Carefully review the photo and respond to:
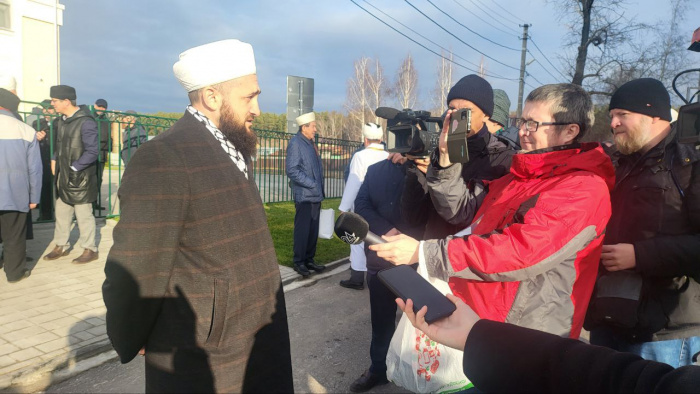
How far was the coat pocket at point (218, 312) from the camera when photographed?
1.79 m

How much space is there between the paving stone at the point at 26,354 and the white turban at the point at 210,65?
2.86 metres

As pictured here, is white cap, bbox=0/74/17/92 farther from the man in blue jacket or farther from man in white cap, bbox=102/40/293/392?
man in white cap, bbox=102/40/293/392

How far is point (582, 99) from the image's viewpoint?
2061 millimetres

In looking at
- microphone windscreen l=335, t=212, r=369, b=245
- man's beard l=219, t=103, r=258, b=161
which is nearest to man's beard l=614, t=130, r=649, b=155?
microphone windscreen l=335, t=212, r=369, b=245

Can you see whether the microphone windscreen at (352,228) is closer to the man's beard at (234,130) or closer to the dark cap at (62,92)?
the man's beard at (234,130)

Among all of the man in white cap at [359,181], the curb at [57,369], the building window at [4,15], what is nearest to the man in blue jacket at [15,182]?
the curb at [57,369]

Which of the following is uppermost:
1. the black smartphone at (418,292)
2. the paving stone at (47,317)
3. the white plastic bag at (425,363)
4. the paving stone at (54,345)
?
the black smartphone at (418,292)

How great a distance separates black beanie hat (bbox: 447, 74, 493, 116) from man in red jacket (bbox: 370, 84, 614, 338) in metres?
0.62

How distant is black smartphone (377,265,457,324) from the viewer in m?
1.36

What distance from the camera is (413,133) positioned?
7.70ft

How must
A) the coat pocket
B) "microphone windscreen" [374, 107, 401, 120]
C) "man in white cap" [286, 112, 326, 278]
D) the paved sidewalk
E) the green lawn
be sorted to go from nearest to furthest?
the coat pocket → "microphone windscreen" [374, 107, 401, 120] → the paved sidewalk → "man in white cap" [286, 112, 326, 278] → the green lawn

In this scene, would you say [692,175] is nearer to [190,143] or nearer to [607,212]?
[607,212]

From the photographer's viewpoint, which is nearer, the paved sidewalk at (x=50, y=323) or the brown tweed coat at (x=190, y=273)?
the brown tweed coat at (x=190, y=273)

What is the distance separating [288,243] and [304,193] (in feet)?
6.06
